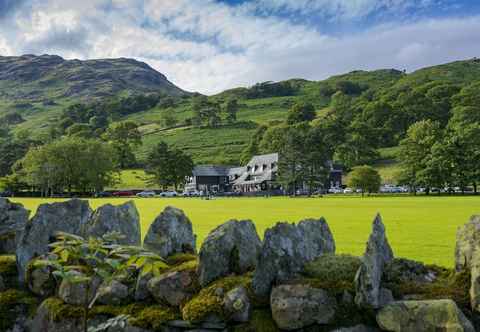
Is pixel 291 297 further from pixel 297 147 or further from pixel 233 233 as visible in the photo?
pixel 297 147

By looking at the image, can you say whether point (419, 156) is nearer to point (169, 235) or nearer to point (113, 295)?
point (169, 235)

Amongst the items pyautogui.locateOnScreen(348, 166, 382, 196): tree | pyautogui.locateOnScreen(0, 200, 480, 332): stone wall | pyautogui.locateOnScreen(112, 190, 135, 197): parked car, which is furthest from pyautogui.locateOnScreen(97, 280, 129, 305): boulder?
pyautogui.locateOnScreen(112, 190, 135, 197): parked car

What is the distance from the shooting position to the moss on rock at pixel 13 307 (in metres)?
7.65

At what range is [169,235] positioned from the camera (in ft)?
26.4

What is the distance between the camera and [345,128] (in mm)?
152125

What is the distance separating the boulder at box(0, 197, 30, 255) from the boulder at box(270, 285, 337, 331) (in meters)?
6.55

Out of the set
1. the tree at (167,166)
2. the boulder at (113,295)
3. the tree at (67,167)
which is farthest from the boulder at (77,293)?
the tree at (167,166)

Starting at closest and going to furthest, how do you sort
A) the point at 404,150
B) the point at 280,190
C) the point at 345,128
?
the point at 404,150 < the point at 280,190 < the point at 345,128

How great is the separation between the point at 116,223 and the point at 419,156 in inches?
4081

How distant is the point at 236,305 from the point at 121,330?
166 cm

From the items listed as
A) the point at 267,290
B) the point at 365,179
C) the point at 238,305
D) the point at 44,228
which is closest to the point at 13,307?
the point at 44,228

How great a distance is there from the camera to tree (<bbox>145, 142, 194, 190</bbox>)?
12650cm

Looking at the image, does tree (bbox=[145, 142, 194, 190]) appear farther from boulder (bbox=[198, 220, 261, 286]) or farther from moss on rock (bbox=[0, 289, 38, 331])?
boulder (bbox=[198, 220, 261, 286])

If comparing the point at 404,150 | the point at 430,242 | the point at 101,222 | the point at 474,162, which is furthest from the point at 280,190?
the point at 101,222
